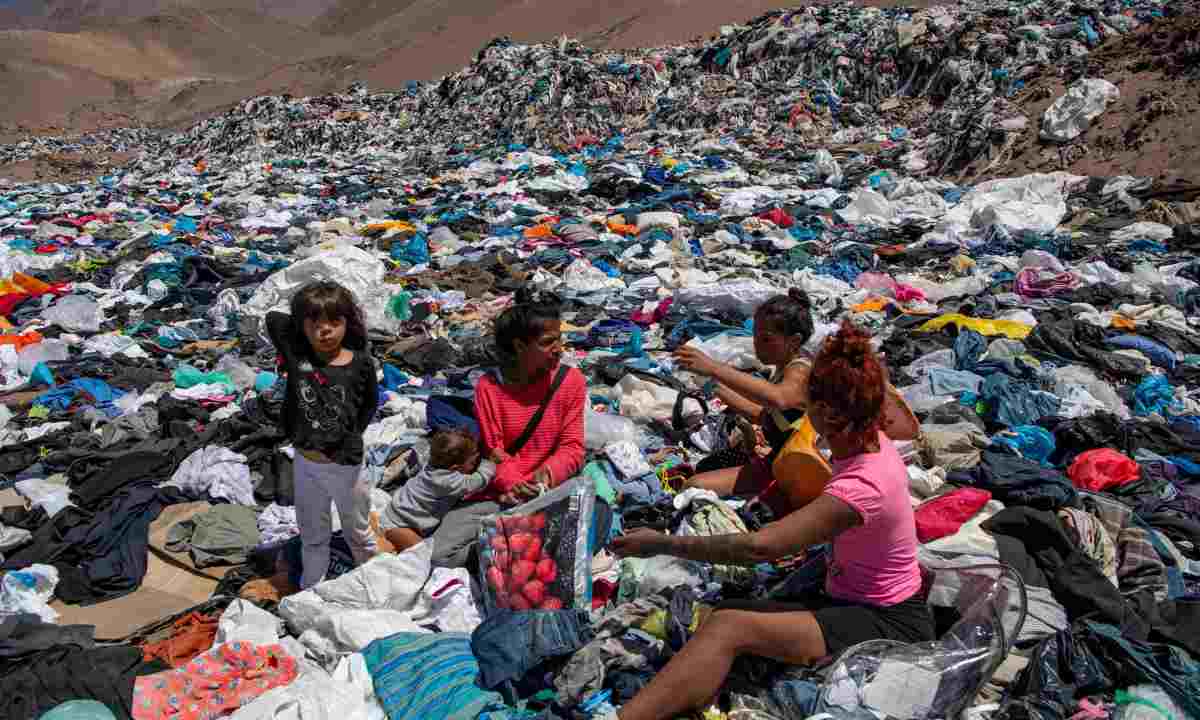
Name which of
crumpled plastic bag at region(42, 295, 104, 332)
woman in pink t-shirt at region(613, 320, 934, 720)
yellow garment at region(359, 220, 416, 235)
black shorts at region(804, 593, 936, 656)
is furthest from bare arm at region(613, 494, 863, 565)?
yellow garment at region(359, 220, 416, 235)

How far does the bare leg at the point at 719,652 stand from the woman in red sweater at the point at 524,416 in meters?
1.09

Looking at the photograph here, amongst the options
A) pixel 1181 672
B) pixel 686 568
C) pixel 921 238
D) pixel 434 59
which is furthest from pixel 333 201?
pixel 434 59

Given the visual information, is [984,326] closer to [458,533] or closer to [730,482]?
[730,482]

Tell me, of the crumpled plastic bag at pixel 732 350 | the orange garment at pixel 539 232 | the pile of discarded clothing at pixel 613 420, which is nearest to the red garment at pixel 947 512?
the pile of discarded clothing at pixel 613 420

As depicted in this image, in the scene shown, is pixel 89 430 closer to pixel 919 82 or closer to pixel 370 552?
pixel 370 552

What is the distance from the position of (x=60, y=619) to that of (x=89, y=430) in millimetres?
1673

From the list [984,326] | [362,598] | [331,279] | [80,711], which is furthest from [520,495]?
[984,326]

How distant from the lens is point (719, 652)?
2.07 m

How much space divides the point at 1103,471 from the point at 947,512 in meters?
0.84

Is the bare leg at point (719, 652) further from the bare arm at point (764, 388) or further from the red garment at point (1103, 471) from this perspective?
the red garment at point (1103, 471)

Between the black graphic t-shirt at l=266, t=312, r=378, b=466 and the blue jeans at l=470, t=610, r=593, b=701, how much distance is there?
0.83 metres

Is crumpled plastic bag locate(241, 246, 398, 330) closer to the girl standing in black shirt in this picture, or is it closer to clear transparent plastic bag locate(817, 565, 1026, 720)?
the girl standing in black shirt

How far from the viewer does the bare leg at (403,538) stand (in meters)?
3.13

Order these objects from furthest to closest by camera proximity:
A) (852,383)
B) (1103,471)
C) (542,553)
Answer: (1103,471), (542,553), (852,383)
